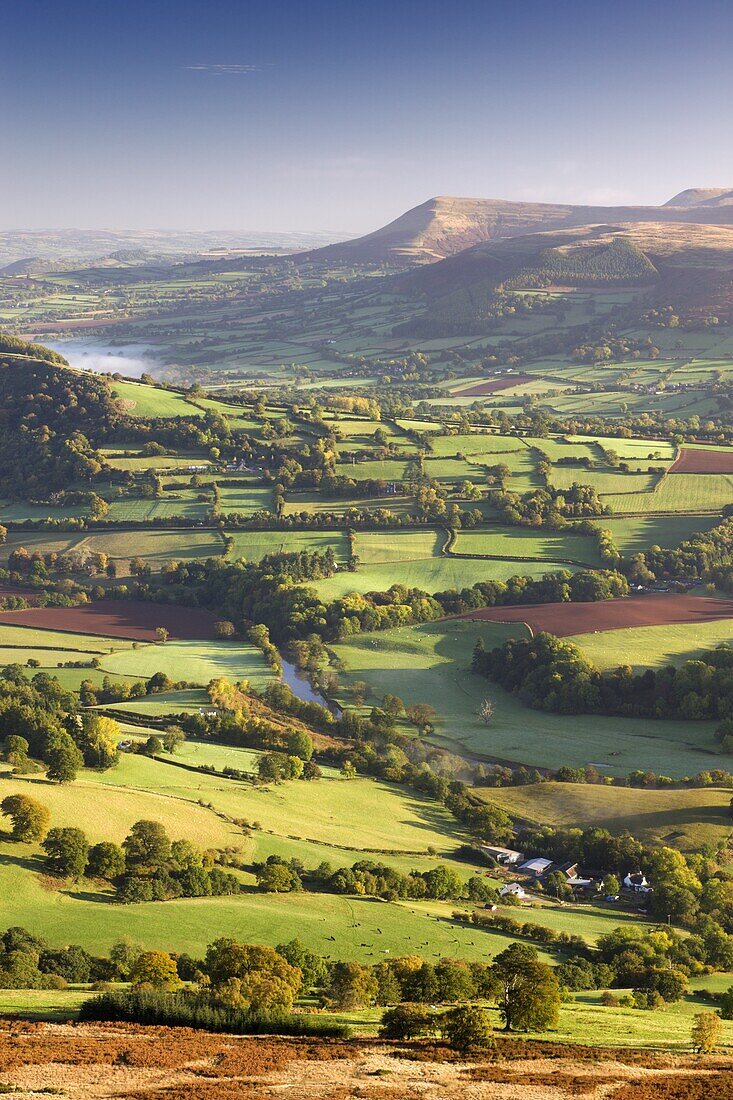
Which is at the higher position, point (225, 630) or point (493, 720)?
point (225, 630)

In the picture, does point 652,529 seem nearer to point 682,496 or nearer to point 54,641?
point 682,496

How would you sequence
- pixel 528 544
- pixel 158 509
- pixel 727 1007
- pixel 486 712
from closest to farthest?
pixel 727 1007 < pixel 486 712 < pixel 528 544 < pixel 158 509

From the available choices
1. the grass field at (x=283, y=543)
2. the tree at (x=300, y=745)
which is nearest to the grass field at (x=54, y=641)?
the grass field at (x=283, y=543)

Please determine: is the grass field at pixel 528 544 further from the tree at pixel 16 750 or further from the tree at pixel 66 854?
the tree at pixel 66 854

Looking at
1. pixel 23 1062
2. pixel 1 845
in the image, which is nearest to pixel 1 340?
pixel 1 845

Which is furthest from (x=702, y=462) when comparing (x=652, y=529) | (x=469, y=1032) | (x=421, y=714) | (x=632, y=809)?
(x=469, y=1032)

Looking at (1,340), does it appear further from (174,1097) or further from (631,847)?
(174,1097)
